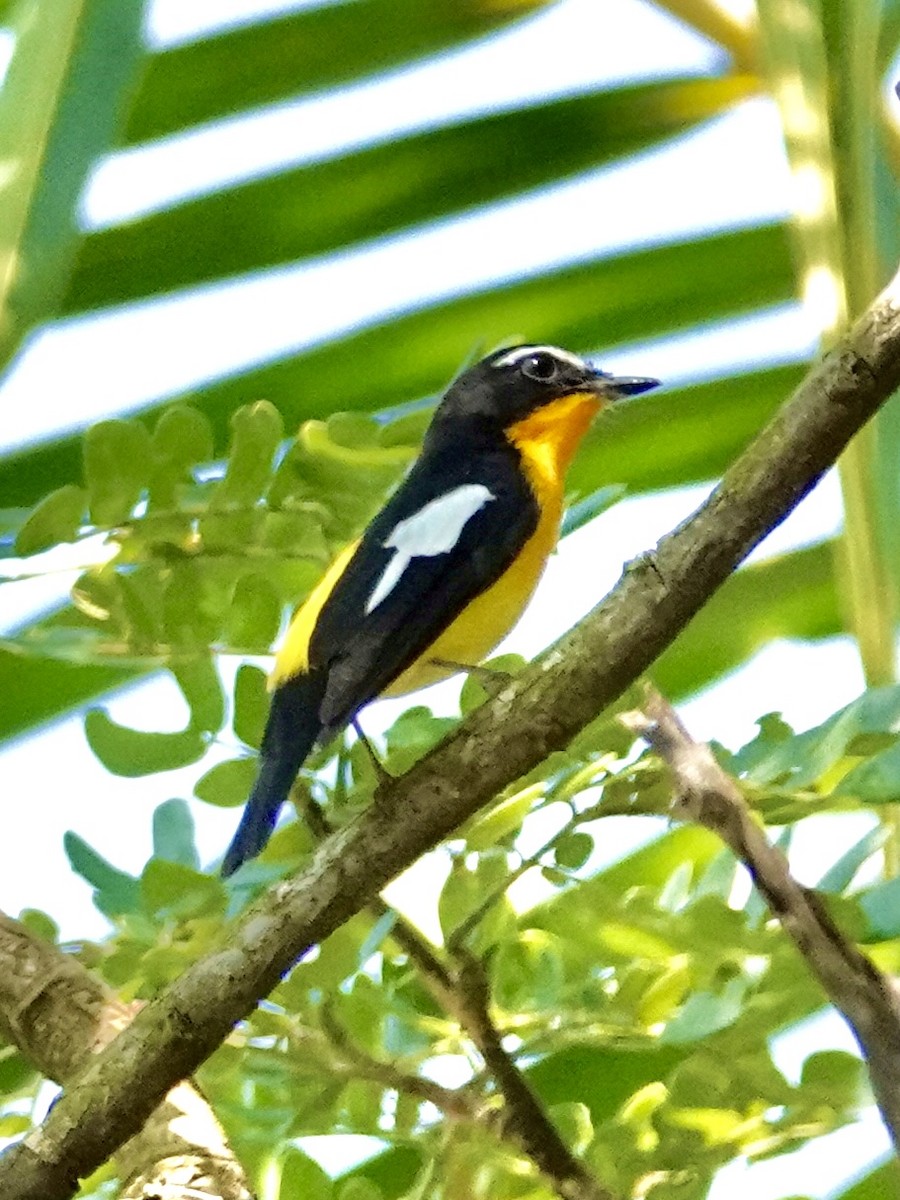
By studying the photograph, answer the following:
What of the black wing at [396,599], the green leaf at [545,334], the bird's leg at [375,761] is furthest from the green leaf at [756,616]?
the bird's leg at [375,761]

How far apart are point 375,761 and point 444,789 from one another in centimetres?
14

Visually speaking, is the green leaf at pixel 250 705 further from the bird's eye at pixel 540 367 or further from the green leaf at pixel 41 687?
the bird's eye at pixel 540 367

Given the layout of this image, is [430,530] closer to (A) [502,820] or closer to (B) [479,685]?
(B) [479,685]

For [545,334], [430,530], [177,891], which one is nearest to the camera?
[177,891]

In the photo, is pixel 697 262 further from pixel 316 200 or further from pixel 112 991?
pixel 112 991

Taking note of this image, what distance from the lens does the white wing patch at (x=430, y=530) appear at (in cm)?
135

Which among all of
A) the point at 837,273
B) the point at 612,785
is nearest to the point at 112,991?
the point at 612,785

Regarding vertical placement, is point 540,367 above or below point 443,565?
above

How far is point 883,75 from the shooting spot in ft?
4.15

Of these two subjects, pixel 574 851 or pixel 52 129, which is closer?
pixel 574 851

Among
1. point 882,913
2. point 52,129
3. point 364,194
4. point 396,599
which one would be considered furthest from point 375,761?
point 364,194

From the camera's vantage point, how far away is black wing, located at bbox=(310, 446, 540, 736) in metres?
1.29

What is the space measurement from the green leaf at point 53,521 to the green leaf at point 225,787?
0.71 feet

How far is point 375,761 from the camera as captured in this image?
1109 millimetres
